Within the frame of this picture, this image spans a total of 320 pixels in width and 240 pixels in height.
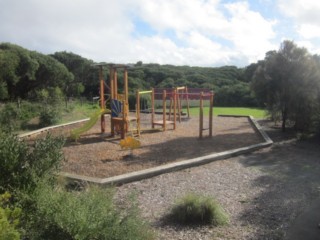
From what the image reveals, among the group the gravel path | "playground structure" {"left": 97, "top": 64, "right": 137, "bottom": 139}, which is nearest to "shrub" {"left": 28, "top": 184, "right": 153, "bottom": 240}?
the gravel path

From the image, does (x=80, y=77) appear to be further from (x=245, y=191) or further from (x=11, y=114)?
(x=245, y=191)

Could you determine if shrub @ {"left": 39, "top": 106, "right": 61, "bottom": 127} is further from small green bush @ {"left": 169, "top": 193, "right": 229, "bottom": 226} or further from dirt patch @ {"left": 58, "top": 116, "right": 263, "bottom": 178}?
small green bush @ {"left": 169, "top": 193, "right": 229, "bottom": 226}

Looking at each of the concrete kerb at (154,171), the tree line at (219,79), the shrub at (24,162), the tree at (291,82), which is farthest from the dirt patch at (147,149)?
the shrub at (24,162)

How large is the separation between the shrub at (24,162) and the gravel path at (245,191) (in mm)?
1483

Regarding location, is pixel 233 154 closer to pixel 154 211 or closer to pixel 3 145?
pixel 154 211

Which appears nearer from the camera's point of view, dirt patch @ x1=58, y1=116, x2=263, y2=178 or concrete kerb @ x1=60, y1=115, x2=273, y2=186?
concrete kerb @ x1=60, y1=115, x2=273, y2=186

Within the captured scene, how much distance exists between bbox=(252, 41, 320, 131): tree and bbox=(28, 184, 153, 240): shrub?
9.72 meters

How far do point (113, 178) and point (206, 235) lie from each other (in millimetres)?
2899

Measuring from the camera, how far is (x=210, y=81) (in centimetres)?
3209

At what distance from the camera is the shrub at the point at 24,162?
504 cm

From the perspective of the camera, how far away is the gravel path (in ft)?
16.0

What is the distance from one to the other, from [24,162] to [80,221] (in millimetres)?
2151

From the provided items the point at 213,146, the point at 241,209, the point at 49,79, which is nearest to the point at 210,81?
the point at 49,79

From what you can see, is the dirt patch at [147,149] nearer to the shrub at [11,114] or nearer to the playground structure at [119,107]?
the playground structure at [119,107]
